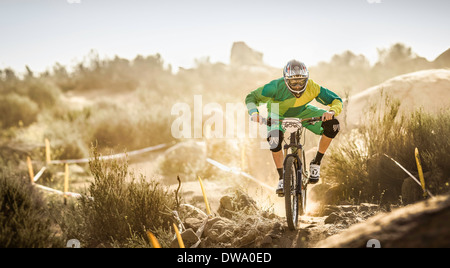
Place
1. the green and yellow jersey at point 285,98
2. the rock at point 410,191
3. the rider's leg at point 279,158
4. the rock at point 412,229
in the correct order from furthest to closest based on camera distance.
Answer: the rock at point 410,191 → the rider's leg at point 279,158 → the green and yellow jersey at point 285,98 → the rock at point 412,229

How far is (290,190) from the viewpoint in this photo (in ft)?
12.2

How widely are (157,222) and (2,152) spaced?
8.52m

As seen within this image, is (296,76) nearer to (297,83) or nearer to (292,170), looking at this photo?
(297,83)

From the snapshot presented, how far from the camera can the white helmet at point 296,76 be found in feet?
12.0

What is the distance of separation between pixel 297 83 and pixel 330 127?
73 cm

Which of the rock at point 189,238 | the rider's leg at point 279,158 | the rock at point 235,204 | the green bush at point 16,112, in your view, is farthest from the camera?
the green bush at point 16,112

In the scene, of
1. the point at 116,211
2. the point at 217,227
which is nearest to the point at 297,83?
the point at 217,227

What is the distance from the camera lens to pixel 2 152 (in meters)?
10.5

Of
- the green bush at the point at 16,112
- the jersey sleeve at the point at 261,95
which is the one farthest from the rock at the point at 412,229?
the green bush at the point at 16,112

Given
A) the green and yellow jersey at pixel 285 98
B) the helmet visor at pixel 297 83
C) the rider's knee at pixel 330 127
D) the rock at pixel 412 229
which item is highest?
the helmet visor at pixel 297 83

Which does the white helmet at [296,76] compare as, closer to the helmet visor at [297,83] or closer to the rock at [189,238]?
the helmet visor at [297,83]

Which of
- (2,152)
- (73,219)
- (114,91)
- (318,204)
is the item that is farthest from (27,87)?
(318,204)

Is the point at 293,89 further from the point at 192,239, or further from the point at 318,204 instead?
the point at 318,204
